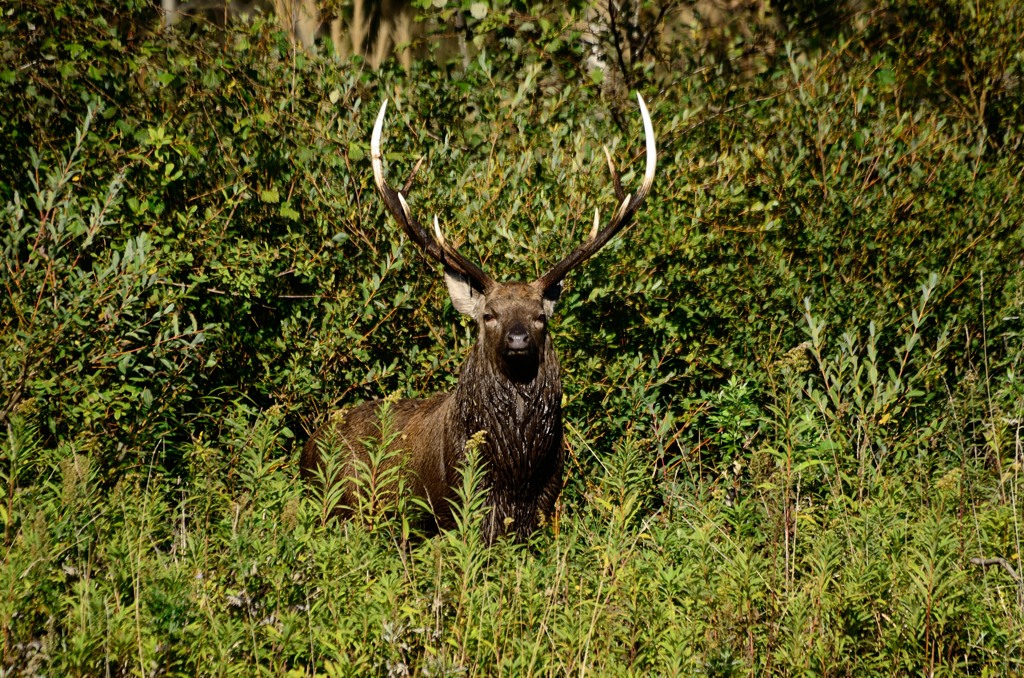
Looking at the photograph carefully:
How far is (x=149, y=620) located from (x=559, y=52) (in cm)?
614

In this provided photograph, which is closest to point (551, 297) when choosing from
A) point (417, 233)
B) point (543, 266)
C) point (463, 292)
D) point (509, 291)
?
point (509, 291)

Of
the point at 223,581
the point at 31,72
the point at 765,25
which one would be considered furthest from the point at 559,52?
the point at 223,581

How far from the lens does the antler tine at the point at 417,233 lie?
586cm

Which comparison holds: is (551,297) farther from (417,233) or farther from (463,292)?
(417,233)

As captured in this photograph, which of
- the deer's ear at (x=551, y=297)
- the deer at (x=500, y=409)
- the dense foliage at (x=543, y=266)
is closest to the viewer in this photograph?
the dense foliage at (x=543, y=266)

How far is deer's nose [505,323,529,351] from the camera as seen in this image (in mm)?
5285

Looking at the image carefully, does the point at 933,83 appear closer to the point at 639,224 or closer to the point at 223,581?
the point at 639,224

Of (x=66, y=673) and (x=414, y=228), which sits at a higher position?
(x=414, y=228)

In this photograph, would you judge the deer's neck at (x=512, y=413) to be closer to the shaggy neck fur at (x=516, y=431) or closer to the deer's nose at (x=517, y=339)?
the shaggy neck fur at (x=516, y=431)

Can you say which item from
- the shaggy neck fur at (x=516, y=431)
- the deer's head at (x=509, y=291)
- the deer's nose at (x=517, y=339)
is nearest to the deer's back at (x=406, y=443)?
the shaggy neck fur at (x=516, y=431)

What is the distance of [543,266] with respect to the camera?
6656mm

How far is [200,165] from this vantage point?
6.93 metres

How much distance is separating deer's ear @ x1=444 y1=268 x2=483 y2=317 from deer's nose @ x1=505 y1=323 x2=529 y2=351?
65 cm

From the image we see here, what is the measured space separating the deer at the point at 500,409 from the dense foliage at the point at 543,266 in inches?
10.0
